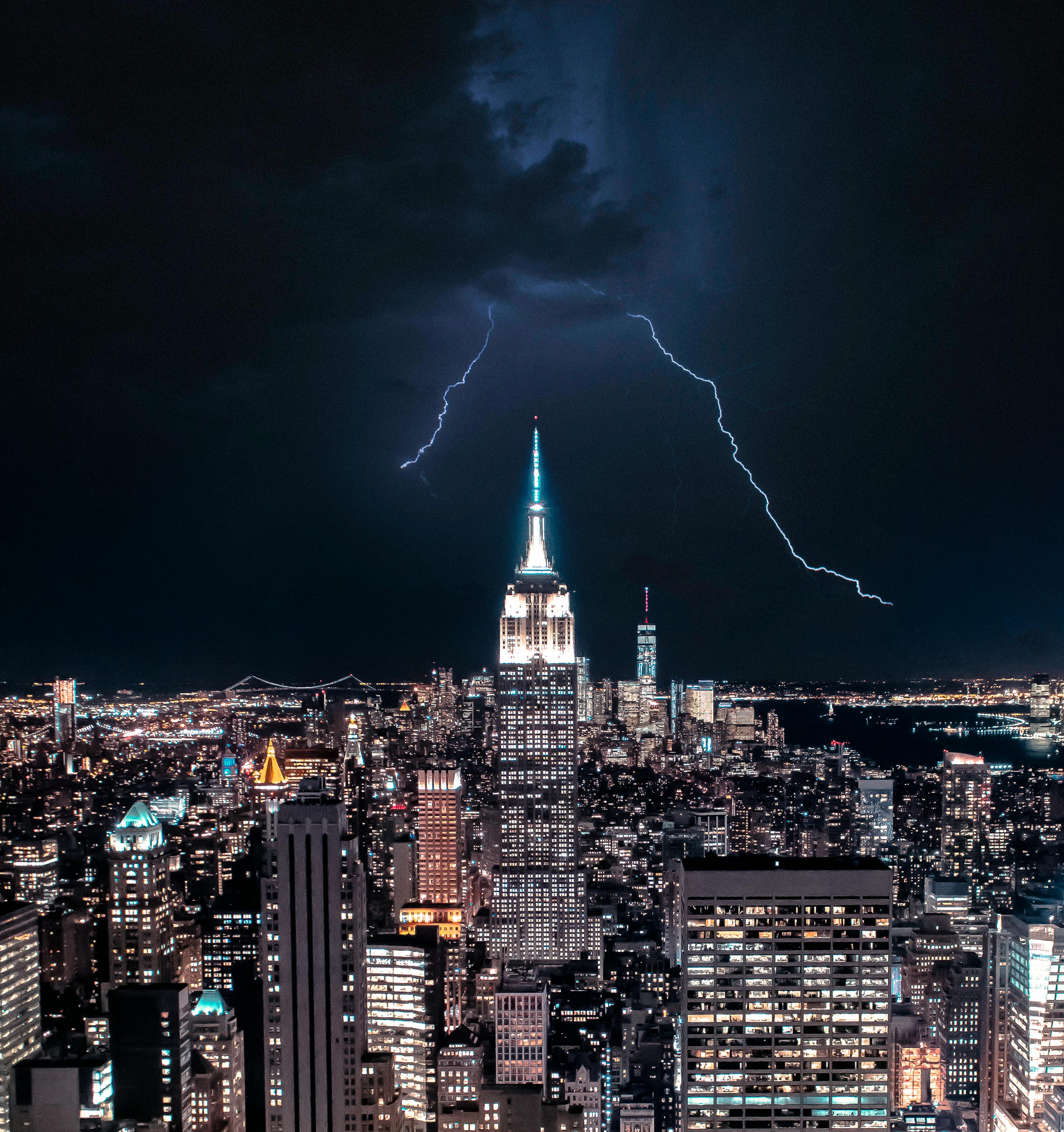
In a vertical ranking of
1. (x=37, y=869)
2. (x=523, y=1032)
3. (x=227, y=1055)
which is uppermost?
(x=37, y=869)

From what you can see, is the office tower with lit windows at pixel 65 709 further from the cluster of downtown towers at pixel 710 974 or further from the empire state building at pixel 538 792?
the empire state building at pixel 538 792

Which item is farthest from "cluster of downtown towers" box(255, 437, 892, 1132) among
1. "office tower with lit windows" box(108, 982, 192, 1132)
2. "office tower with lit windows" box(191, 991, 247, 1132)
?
"office tower with lit windows" box(108, 982, 192, 1132)

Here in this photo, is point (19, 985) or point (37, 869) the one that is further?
point (37, 869)

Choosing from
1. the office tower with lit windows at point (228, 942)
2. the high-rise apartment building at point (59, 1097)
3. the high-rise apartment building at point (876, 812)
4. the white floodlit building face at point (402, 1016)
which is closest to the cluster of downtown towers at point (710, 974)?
the white floodlit building face at point (402, 1016)

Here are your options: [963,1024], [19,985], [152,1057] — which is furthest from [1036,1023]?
[19,985]

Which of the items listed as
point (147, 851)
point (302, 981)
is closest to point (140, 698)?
point (147, 851)

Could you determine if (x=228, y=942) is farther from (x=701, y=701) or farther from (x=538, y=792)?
(x=538, y=792)
